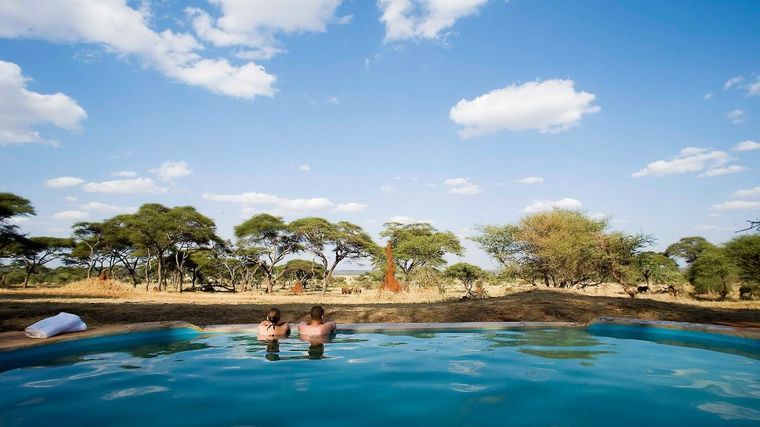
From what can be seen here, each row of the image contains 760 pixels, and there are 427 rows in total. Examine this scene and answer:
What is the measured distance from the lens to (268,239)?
37.8 meters

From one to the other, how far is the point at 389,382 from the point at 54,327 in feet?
18.0

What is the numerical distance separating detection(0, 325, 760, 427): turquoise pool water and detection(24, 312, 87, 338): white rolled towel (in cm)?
31

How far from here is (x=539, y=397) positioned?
14.3 ft

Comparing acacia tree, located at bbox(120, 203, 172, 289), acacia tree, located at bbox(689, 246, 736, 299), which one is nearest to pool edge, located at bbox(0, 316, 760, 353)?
acacia tree, located at bbox(689, 246, 736, 299)

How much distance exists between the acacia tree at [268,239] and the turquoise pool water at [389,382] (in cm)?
2928

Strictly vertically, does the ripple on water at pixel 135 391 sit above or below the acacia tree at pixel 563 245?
below

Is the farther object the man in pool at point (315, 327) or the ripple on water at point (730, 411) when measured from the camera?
the man in pool at point (315, 327)

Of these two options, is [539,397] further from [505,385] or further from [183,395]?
[183,395]

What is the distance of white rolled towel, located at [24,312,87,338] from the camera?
6363 millimetres

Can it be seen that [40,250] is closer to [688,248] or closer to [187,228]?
[187,228]

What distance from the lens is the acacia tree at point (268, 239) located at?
36.3 m

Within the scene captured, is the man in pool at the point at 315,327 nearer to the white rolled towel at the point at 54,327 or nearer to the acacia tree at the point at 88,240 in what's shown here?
the white rolled towel at the point at 54,327

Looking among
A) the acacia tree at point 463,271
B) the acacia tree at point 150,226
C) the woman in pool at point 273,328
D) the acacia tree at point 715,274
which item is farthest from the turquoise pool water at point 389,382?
the acacia tree at point 463,271

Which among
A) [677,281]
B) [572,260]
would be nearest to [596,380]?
[572,260]
